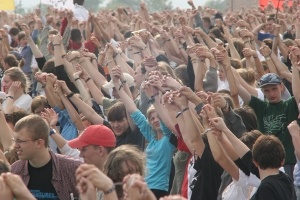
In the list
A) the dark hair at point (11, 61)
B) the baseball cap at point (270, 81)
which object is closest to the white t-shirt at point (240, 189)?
the baseball cap at point (270, 81)

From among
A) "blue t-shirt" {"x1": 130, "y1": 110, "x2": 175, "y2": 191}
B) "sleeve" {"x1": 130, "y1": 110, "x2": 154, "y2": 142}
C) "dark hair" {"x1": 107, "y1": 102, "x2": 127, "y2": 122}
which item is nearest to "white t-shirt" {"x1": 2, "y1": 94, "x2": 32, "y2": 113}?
"dark hair" {"x1": 107, "y1": 102, "x2": 127, "y2": 122}

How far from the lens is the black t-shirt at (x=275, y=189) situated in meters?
7.36

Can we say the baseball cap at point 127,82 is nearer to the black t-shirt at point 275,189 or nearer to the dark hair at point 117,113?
the dark hair at point 117,113

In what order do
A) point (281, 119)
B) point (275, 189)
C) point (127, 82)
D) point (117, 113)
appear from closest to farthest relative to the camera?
point (275, 189) < point (117, 113) < point (281, 119) < point (127, 82)

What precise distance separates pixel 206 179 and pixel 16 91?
3992 millimetres

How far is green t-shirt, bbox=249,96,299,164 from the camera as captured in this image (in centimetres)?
1045

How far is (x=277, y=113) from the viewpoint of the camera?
414 inches

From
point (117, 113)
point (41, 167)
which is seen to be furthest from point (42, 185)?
point (117, 113)

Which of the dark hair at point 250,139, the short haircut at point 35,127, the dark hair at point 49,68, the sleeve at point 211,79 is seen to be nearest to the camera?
the short haircut at point 35,127

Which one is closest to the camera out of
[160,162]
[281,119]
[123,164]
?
[123,164]

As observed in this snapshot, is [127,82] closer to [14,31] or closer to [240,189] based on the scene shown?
[240,189]

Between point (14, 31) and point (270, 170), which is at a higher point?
point (270, 170)

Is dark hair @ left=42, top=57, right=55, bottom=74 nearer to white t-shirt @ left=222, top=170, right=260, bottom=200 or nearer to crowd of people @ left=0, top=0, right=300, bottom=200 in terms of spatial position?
crowd of people @ left=0, top=0, right=300, bottom=200

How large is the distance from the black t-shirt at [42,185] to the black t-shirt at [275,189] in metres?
1.45
